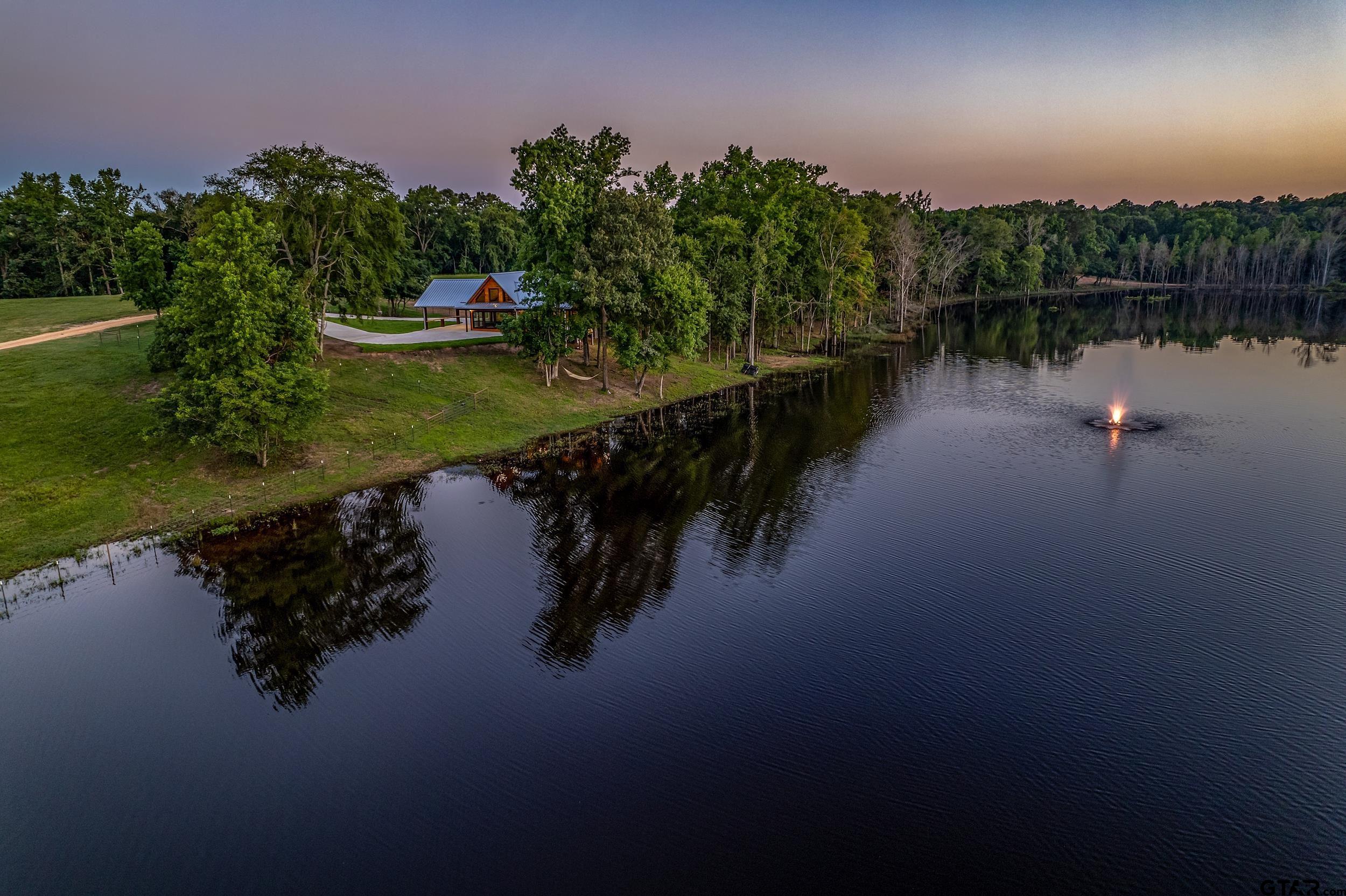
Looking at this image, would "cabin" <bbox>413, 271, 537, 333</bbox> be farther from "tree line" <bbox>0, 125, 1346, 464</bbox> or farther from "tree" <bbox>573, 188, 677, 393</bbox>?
"tree" <bbox>573, 188, 677, 393</bbox>

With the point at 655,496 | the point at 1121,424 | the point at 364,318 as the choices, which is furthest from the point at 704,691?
the point at 364,318

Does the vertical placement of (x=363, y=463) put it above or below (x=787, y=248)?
below

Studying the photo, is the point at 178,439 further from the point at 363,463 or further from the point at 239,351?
the point at 363,463

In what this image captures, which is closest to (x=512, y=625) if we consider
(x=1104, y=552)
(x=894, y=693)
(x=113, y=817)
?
(x=113, y=817)

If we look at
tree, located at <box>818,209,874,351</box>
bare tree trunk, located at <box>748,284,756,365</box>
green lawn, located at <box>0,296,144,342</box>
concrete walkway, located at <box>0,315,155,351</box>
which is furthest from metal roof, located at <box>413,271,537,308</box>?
tree, located at <box>818,209,874,351</box>

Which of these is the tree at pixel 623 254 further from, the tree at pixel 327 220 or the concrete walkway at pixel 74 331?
the concrete walkway at pixel 74 331

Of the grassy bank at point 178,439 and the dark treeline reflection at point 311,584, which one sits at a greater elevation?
the grassy bank at point 178,439

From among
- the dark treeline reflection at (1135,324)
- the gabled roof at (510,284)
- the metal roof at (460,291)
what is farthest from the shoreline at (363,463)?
the dark treeline reflection at (1135,324)
